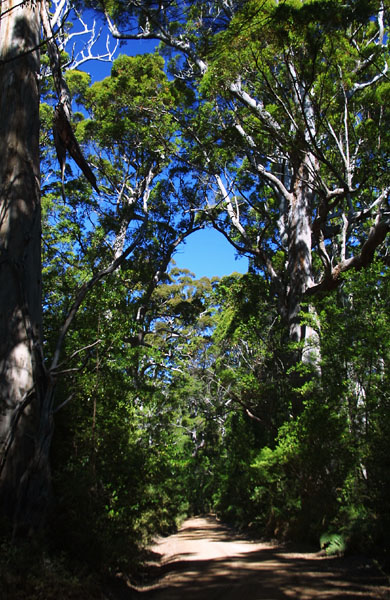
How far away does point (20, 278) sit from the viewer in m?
4.90

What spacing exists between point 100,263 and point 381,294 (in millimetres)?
8908

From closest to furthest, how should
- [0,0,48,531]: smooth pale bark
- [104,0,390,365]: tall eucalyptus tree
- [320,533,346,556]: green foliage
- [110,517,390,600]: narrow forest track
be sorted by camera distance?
[0,0,48,531]: smooth pale bark, [110,517,390,600]: narrow forest track, [320,533,346,556]: green foliage, [104,0,390,365]: tall eucalyptus tree

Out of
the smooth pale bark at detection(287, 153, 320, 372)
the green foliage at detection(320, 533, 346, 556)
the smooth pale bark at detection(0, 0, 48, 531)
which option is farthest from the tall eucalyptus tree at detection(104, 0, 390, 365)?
the green foliage at detection(320, 533, 346, 556)

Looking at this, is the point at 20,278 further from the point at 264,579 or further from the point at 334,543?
the point at 334,543

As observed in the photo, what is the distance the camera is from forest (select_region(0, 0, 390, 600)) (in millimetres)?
4797

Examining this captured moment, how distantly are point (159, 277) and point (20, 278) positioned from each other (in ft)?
Result: 40.9

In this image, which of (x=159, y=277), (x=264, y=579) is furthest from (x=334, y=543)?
(x=159, y=277)

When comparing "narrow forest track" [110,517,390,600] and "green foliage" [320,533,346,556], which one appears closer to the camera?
"narrow forest track" [110,517,390,600]

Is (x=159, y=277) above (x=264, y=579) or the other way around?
above

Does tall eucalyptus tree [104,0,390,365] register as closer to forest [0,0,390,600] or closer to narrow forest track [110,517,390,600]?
forest [0,0,390,600]

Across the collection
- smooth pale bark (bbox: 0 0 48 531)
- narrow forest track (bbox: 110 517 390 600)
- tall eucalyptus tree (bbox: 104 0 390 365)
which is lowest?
narrow forest track (bbox: 110 517 390 600)

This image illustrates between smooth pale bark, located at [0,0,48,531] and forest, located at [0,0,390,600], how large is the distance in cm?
2

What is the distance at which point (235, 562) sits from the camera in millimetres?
6930

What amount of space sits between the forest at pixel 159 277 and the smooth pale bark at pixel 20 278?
0.02 meters
